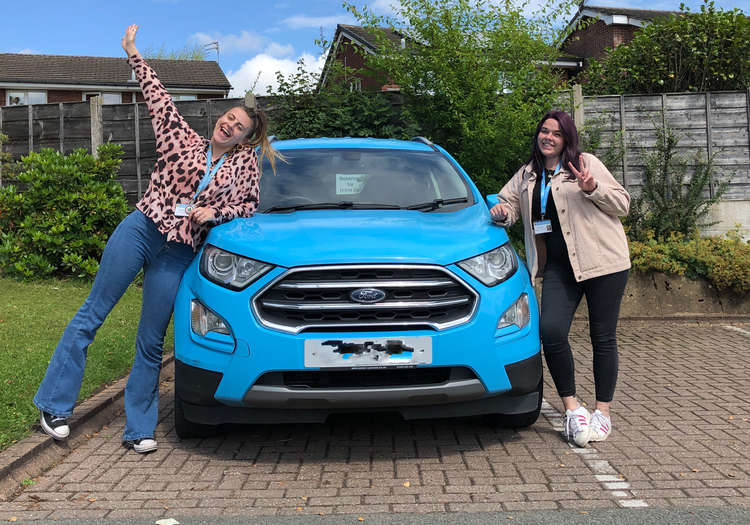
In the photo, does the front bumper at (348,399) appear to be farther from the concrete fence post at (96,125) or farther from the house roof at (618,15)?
the house roof at (618,15)

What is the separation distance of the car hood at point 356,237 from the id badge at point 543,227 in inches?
8.5

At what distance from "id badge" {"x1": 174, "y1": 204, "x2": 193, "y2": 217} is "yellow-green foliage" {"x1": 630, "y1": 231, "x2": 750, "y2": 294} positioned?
18.9 ft

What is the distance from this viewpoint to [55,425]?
13.2ft

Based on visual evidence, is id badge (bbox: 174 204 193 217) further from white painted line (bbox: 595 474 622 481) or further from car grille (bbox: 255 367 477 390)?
white painted line (bbox: 595 474 622 481)

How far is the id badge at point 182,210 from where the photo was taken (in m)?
3.94

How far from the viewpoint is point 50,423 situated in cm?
403

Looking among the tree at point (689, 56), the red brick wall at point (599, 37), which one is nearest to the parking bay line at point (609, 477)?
the tree at point (689, 56)

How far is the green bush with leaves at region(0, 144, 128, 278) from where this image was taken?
31.2 ft

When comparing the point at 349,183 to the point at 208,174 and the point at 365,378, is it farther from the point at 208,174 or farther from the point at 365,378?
the point at 365,378

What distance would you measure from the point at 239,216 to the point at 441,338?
138 cm

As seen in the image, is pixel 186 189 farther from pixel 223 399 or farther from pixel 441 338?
pixel 441 338

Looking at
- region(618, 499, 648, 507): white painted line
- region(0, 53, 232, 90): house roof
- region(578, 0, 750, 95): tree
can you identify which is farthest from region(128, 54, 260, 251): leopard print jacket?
region(0, 53, 232, 90): house roof

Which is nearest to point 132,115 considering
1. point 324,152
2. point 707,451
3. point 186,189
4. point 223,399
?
point 324,152

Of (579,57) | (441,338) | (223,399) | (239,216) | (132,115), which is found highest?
(579,57)
